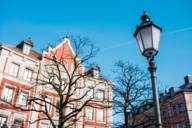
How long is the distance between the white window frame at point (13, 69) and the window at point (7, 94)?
6.55 ft

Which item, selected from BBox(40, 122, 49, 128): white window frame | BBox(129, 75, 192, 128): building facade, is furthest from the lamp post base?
BBox(129, 75, 192, 128): building facade

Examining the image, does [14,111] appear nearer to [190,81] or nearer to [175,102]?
[175,102]

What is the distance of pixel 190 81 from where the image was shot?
165 ft

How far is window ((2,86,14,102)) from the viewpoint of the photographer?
101 feet

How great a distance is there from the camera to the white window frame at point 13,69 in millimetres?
32353

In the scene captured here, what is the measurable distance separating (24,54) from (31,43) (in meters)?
3.12

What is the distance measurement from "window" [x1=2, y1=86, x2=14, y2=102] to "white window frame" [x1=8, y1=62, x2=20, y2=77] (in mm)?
1997

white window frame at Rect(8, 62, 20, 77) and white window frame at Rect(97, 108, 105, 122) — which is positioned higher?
white window frame at Rect(8, 62, 20, 77)

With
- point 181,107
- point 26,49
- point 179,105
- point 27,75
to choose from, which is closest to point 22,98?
point 27,75

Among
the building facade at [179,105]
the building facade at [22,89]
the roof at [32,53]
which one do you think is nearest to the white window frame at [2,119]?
the building facade at [22,89]

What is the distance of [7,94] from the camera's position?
102ft

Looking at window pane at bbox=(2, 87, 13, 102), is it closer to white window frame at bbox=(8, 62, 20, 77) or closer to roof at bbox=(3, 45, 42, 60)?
white window frame at bbox=(8, 62, 20, 77)

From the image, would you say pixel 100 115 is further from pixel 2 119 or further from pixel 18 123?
pixel 2 119

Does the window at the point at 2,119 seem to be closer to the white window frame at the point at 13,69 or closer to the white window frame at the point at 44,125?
the white window frame at the point at 44,125
